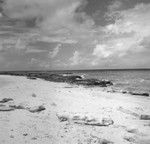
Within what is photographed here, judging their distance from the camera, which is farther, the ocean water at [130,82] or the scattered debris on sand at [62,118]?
the ocean water at [130,82]

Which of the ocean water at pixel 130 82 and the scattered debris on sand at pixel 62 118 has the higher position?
the scattered debris on sand at pixel 62 118

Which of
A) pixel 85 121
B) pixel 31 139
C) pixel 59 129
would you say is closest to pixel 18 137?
pixel 31 139

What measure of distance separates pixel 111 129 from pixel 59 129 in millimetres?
2610

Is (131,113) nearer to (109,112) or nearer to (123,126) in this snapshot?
(109,112)

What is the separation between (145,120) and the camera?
1264 cm

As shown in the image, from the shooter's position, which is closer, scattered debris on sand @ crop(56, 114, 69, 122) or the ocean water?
scattered debris on sand @ crop(56, 114, 69, 122)

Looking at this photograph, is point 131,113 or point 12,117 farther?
point 131,113

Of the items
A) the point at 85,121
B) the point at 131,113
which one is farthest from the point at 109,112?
the point at 85,121

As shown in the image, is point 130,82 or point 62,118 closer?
point 62,118

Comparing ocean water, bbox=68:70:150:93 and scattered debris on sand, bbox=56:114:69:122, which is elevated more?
scattered debris on sand, bbox=56:114:69:122

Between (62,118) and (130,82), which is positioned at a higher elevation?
(62,118)

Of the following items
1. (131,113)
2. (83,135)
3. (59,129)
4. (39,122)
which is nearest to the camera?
(83,135)

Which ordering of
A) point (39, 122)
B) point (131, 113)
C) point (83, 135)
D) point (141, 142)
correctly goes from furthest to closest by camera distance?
point (131, 113), point (39, 122), point (83, 135), point (141, 142)

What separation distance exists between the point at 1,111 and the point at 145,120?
877cm
